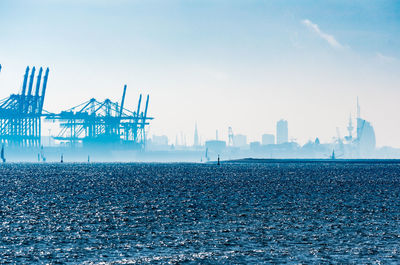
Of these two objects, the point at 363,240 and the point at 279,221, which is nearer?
the point at 363,240

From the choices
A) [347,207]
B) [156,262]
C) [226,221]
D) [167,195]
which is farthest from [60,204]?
[156,262]

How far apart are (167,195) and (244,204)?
1000cm

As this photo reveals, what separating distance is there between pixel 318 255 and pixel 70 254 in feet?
26.2

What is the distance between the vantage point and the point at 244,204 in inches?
1551

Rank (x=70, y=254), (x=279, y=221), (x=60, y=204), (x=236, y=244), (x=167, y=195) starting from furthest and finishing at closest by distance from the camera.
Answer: (x=167, y=195) < (x=60, y=204) < (x=279, y=221) < (x=236, y=244) < (x=70, y=254)

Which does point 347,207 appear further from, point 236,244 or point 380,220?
point 236,244

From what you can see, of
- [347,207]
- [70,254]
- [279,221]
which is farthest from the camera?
[347,207]

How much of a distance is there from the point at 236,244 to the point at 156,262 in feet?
14.6

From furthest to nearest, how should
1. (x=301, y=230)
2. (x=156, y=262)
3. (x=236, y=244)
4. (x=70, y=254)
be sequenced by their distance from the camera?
(x=301, y=230), (x=236, y=244), (x=70, y=254), (x=156, y=262)

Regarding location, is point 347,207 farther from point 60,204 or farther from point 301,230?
point 60,204

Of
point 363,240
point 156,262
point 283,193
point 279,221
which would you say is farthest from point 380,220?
point 283,193

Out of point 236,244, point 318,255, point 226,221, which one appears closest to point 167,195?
point 226,221

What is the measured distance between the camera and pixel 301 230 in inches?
1024

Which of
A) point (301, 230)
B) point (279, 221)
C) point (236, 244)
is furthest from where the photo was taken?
point (279, 221)
